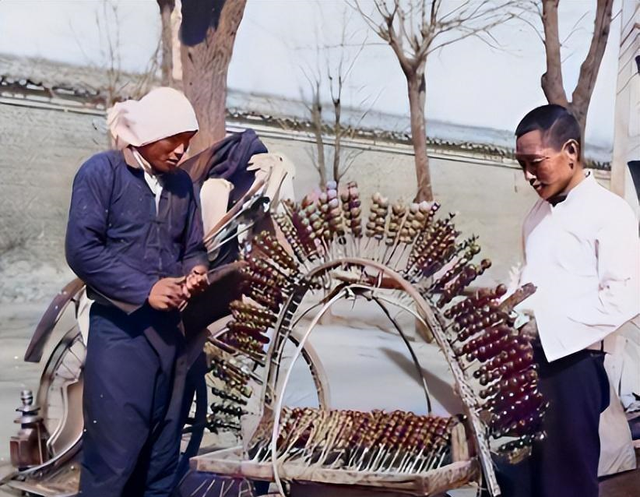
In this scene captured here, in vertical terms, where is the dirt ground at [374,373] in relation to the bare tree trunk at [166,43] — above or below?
below

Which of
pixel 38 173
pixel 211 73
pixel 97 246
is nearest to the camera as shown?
pixel 97 246

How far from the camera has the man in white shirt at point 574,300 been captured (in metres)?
2.02

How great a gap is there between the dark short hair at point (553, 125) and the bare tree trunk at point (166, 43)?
1.14 metres

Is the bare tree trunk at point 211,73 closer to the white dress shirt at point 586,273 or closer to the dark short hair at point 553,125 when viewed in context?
the dark short hair at point 553,125

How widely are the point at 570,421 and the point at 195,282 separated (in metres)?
1.21

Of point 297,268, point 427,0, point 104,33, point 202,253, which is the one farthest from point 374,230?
point 104,33

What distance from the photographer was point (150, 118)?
2033 millimetres

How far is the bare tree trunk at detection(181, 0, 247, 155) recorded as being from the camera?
219 cm

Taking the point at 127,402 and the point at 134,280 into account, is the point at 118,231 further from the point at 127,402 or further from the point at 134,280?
the point at 127,402

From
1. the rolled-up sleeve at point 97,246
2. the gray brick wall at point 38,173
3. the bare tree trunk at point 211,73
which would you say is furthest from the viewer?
the bare tree trunk at point 211,73

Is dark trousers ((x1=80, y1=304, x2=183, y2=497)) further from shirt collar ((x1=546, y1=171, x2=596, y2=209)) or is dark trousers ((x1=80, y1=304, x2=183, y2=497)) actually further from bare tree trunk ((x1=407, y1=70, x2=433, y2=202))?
shirt collar ((x1=546, y1=171, x2=596, y2=209))

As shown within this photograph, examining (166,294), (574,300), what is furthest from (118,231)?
(574,300)

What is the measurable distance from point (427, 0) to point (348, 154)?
560 millimetres

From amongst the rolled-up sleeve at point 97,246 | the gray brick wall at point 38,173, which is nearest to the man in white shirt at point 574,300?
the rolled-up sleeve at point 97,246
